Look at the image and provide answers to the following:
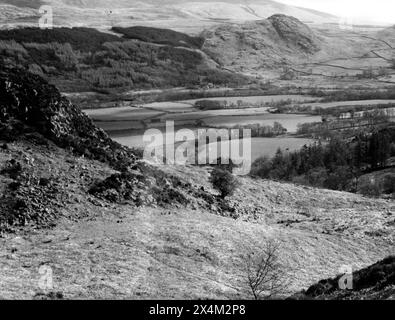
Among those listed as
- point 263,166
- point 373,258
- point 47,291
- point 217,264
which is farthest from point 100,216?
point 263,166

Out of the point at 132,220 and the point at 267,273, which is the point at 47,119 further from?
the point at 267,273

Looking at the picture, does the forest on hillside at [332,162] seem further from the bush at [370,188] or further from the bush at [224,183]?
the bush at [224,183]

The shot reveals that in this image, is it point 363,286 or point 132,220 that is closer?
point 363,286

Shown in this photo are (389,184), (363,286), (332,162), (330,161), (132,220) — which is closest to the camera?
(363,286)

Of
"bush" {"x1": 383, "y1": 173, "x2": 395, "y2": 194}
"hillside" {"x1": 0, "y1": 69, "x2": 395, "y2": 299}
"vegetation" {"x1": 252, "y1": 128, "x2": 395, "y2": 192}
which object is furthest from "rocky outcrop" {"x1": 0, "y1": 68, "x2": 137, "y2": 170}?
"vegetation" {"x1": 252, "y1": 128, "x2": 395, "y2": 192}

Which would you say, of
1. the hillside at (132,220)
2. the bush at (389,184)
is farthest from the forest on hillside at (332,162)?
the hillside at (132,220)

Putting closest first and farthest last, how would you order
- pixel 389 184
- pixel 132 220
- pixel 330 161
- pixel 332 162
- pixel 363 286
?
pixel 363 286 → pixel 132 220 → pixel 389 184 → pixel 332 162 → pixel 330 161

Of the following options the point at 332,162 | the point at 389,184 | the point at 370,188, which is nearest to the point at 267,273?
the point at 370,188
